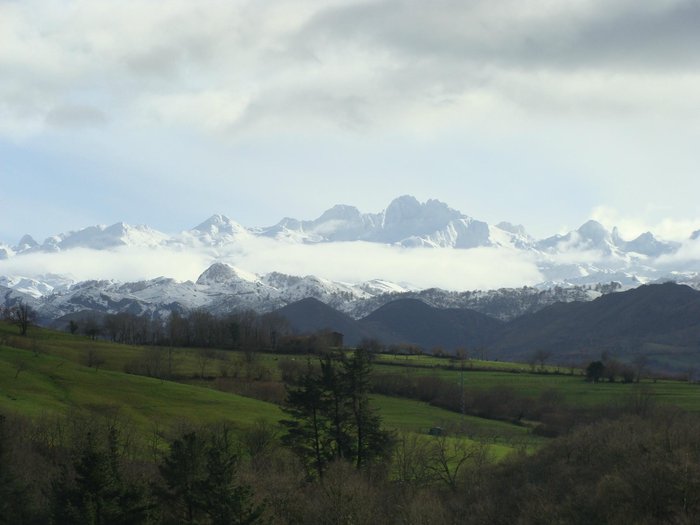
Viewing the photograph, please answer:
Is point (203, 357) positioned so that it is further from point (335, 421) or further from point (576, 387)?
point (335, 421)

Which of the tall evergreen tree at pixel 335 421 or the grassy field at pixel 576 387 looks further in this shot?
the grassy field at pixel 576 387

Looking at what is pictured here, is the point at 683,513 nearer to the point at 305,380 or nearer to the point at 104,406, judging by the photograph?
the point at 305,380

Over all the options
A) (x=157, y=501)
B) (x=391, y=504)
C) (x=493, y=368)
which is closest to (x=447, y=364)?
(x=493, y=368)

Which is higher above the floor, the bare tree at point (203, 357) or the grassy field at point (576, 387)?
the bare tree at point (203, 357)

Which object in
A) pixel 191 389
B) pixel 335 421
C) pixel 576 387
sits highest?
pixel 335 421

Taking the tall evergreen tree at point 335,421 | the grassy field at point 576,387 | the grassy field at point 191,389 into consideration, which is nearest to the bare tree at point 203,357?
the grassy field at point 191,389

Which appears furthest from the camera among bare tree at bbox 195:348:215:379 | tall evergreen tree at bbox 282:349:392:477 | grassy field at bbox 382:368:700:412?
bare tree at bbox 195:348:215:379

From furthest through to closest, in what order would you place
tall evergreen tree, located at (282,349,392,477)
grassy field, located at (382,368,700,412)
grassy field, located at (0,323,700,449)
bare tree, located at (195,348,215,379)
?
bare tree, located at (195,348,215,379)
grassy field, located at (382,368,700,412)
grassy field, located at (0,323,700,449)
tall evergreen tree, located at (282,349,392,477)

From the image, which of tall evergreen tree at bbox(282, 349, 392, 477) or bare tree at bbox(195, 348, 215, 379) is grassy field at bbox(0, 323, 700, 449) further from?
tall evergreen tree at bbox(282, 349, 392, 477)

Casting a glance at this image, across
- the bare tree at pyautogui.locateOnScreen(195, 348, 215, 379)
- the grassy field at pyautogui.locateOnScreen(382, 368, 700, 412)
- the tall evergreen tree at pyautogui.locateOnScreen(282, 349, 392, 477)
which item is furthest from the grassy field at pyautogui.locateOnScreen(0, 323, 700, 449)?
the tall evergreen tree at pyautogui.locateOnScreen(282, 349, 392, 477)

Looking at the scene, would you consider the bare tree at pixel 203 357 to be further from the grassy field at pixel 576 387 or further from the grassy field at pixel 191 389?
the grassy field at pixel 576 387

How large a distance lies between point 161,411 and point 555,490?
6066 centimetres

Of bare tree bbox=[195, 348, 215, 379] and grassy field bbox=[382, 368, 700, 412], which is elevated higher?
bare tree bbox=[195, 348, 215, 379]

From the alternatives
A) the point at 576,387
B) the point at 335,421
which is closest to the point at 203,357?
the point at 576,387
